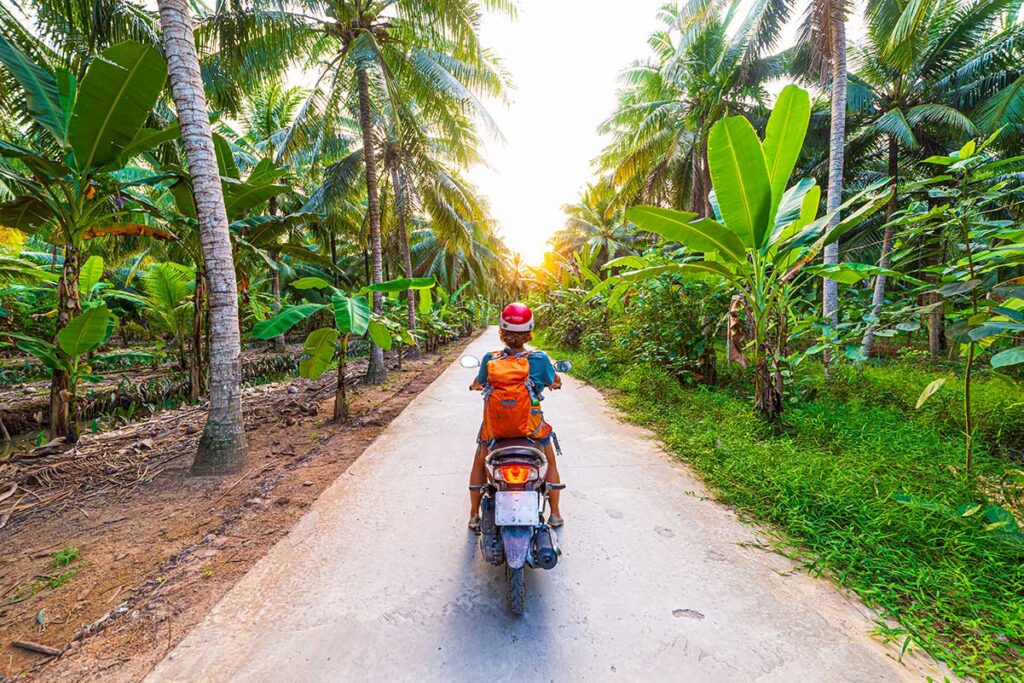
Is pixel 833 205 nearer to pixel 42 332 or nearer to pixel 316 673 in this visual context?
pixel 316 673

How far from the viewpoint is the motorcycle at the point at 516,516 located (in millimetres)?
1966

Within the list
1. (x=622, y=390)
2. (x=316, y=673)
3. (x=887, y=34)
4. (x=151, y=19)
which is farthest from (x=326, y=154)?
(x=887, y=34)

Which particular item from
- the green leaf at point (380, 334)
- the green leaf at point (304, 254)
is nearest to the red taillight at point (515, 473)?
→ the green leaf at point (380, 334)

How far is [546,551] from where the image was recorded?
1.98m

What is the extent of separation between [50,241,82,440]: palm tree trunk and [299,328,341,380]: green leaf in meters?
2.22

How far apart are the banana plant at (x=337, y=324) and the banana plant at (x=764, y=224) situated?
2873 millimetres

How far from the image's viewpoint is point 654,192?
52.9 ft

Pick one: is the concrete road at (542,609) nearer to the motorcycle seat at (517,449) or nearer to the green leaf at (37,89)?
the motorcycle seat at (517,449)

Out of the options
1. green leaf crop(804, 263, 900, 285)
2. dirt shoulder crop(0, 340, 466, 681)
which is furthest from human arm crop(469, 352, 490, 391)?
green leaf crop(804, 263, 900, 285)

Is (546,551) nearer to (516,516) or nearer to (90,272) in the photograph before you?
(516,516)

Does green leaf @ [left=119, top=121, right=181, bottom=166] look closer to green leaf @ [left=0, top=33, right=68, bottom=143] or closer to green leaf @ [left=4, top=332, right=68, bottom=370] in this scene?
green leaf @ [left=0, top=33, right=68, bottom=143]

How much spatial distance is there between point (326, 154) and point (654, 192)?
40.4 ft

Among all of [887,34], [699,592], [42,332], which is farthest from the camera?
[887,34]

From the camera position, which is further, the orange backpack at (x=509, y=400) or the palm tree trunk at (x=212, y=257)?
the palm tree trunk at (x=212, y=257)
